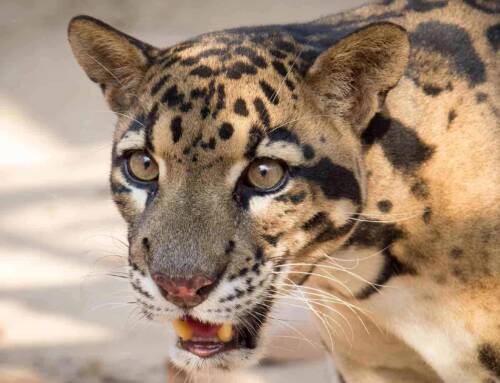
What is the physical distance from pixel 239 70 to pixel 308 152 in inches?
14.0

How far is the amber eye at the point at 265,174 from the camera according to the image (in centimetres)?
326

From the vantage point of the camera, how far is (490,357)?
371cm

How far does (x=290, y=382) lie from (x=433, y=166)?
2075 mm

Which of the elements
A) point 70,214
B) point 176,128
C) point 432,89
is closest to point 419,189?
point 432,89

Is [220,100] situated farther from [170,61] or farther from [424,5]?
[424,5]

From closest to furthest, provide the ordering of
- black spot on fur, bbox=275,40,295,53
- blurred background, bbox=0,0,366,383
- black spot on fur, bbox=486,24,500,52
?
black spot on fur, bbox=275,40,295,53 < black spot on fur, bbox=486,24,500,52 < blurred background, bbox=0,0,366,383

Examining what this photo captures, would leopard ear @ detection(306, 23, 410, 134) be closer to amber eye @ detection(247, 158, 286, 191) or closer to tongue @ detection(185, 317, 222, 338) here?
amber eye @ detection(247, 158, 286, 191)

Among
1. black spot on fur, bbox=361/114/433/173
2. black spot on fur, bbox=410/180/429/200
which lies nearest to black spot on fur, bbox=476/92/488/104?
black spot on fur, bbox=361/114/433/173

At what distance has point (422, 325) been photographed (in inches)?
149

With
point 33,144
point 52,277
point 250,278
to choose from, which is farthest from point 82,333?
point 250,278

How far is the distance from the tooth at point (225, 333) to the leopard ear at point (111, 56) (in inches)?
35.3

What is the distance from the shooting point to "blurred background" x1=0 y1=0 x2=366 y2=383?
551 cm

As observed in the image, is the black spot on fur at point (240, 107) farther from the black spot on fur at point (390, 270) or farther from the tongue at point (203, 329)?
the black spot on fur at point (390, 270)

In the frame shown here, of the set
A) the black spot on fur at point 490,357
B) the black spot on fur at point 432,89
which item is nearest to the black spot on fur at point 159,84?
the black spot on fur at point 432,89
